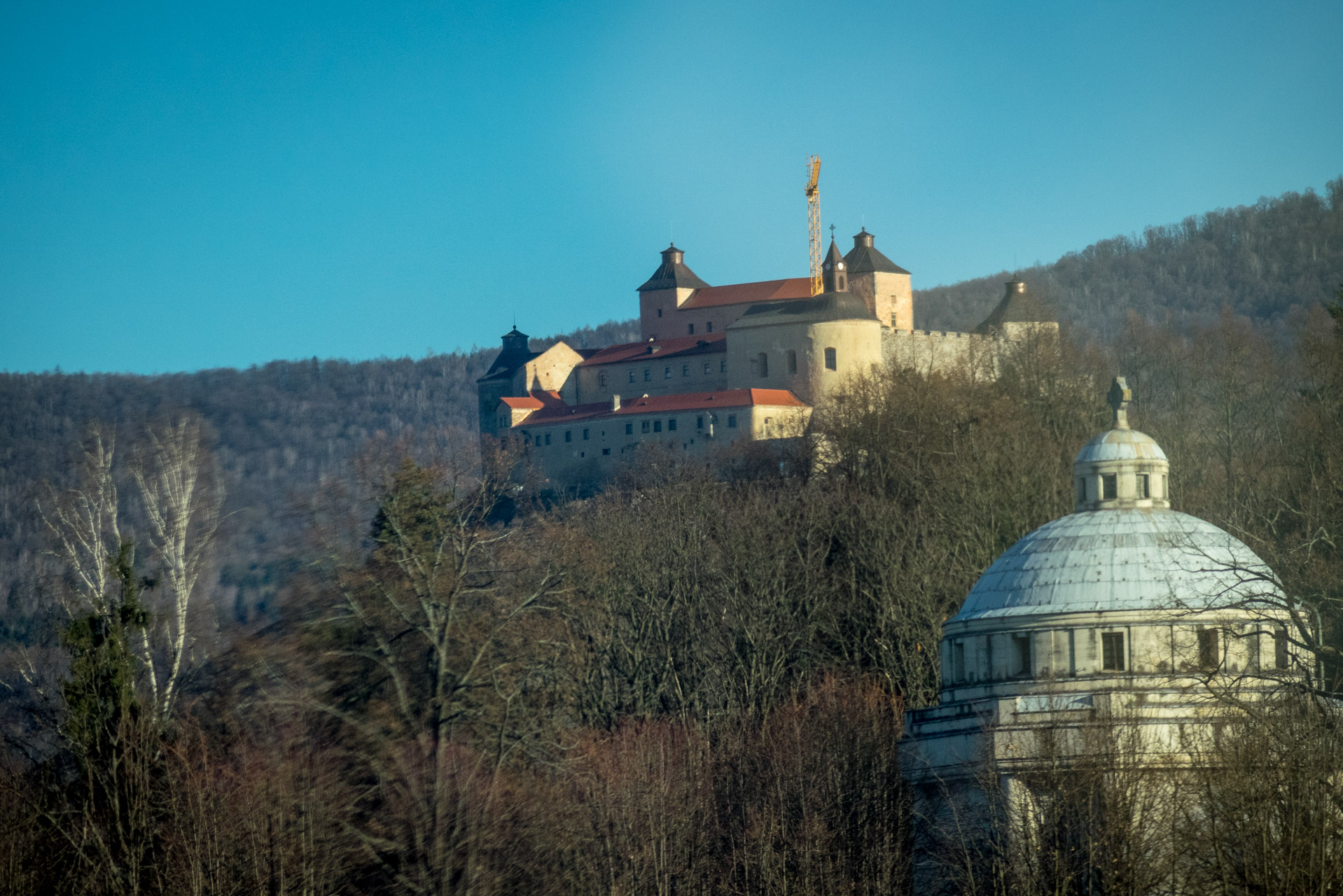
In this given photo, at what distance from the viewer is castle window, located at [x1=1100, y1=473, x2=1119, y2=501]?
204 ft

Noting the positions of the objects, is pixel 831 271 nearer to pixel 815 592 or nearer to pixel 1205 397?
pixel 1205 397

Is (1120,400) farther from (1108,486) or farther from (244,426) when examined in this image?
(244,426)

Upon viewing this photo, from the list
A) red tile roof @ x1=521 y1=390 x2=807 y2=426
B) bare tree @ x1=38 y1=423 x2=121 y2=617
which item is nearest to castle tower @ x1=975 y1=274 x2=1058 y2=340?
red tile roof @ x1=521 y1=390 x2=807 y2=426

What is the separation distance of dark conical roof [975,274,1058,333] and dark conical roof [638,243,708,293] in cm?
1969

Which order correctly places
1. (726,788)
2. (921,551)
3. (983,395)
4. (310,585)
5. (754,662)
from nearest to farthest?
(310,585) < (726,788) < (754,662) < (921,551) < (983,395)

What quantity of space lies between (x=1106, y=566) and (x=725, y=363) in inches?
2678

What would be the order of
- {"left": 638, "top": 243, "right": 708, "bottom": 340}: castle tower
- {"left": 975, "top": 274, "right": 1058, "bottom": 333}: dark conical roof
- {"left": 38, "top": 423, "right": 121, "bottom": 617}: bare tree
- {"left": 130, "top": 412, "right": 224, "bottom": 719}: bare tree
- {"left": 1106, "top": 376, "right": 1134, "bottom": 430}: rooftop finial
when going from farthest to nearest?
1. {"left": 638, "top": 243, "right": 708, "bottom": 340}: castle tower
2. {"left": 975, "top": 274, "right": 1058, "bottom": 333}: dark conical roof
3. {"left": 1106, "top": 376, "right": 1134, "bottom": 430}: rooftop finial
4. {"left": 130, "top": 412, "right": 224, "bottom": 719}: bare tree
5. {"left": 38, "top": 423, "right": 121, "bottom": 617}: bare tree

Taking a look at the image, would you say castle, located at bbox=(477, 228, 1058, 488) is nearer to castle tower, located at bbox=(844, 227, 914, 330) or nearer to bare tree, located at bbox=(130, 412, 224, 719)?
castle tower, located at bbox=(844, 227, 914, 330)

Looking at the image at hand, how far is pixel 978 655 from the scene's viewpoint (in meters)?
59.4

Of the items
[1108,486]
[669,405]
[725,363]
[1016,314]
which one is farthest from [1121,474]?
[1016,314]

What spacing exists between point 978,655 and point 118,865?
1131 inches

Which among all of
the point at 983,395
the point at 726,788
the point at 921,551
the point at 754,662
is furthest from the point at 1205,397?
the point at 726,788

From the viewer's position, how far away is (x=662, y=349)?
130 meters

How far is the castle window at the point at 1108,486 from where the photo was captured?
204ft
